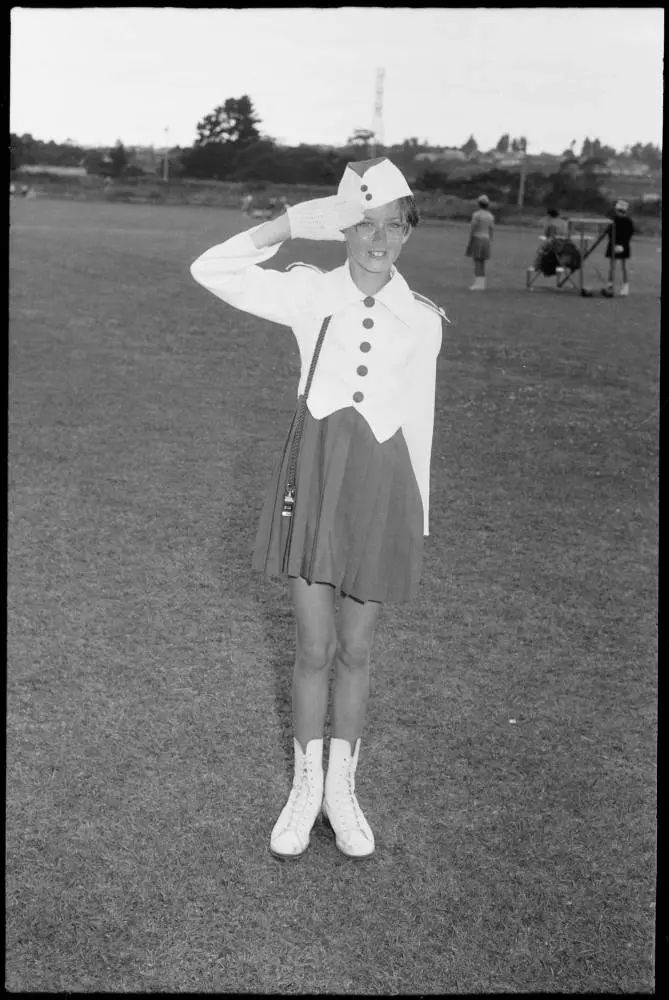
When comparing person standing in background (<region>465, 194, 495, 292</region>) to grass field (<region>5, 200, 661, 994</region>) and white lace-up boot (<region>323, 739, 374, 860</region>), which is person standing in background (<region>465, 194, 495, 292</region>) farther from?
white lace-up boot (<region>323, 739, 374, 860</region>)

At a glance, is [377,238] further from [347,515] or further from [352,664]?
[352,664]

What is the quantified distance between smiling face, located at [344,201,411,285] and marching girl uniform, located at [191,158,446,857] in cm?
6

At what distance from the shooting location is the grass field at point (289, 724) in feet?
11.9

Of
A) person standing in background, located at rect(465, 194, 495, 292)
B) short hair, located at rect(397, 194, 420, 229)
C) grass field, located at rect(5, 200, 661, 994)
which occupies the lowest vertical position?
grass field, located at rect(5, 200, 661, 994)

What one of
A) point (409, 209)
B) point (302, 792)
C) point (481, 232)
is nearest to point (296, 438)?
point (409, 209)

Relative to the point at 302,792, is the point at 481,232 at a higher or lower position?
higher

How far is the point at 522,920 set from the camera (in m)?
3.76

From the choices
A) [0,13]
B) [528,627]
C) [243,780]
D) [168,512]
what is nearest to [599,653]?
[528,627]

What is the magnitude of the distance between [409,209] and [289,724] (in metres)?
2.12

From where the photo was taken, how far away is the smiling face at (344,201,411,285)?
3.75 meters

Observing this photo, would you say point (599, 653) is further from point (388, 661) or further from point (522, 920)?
point (522, 920)

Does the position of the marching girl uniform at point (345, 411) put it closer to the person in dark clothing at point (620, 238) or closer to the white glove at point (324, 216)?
the white glove at point (324, 216)

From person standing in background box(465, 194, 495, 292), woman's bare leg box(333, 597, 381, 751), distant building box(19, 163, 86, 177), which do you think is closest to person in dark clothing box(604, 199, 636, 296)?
person standing in background box(465, 194, 495, 292)

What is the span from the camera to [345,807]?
414 cm
